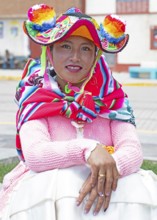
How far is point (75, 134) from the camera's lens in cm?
279

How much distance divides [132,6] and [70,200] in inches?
851

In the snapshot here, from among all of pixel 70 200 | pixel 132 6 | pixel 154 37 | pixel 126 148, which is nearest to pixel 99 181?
pixel 70 200

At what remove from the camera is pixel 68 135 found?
2.79 meters

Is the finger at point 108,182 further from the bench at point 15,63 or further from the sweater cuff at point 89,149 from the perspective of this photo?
the bench at point 15,63

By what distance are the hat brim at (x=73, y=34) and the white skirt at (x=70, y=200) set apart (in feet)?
2.17

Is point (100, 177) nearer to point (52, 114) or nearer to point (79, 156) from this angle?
point (79, 156)

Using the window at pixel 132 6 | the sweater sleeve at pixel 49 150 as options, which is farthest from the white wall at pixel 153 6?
the sweater sleeve at pixel 49 150

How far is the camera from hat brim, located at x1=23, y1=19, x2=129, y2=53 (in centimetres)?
268

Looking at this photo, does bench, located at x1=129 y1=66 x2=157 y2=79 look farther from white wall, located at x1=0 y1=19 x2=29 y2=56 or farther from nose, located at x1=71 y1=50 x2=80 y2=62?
nose, located at x1=71 y1=50 x2=80 y2=62

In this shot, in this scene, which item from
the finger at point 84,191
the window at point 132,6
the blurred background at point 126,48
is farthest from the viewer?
the window at point 132,6

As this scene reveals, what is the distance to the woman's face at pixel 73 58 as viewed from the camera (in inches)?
108

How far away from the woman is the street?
3.31 m

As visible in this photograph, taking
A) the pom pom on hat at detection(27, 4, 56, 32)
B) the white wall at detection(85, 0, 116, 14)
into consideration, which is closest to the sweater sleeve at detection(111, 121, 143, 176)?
the pom pom on hat at detection(27, 4, 56, 32)

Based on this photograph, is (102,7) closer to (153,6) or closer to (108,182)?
(153,6)
